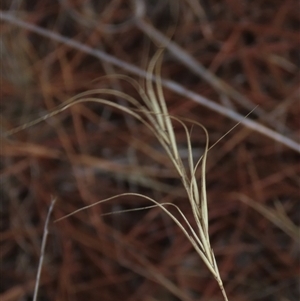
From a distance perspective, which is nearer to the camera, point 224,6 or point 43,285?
point 43,285

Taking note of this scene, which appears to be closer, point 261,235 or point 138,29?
point 261,235

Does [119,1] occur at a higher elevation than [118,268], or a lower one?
higher

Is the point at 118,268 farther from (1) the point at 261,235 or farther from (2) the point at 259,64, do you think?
(2) the point at 259,64

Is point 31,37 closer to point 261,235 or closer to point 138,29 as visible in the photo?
point 138,29

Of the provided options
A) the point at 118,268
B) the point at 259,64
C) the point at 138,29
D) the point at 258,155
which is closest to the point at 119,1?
the point at 138,29

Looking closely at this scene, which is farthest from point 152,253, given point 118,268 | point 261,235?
point 261,235

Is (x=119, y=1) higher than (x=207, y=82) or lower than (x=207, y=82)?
higher

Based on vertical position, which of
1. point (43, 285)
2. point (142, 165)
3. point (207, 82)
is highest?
point (207, 82)

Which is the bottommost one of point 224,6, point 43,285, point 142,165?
point 43,285
